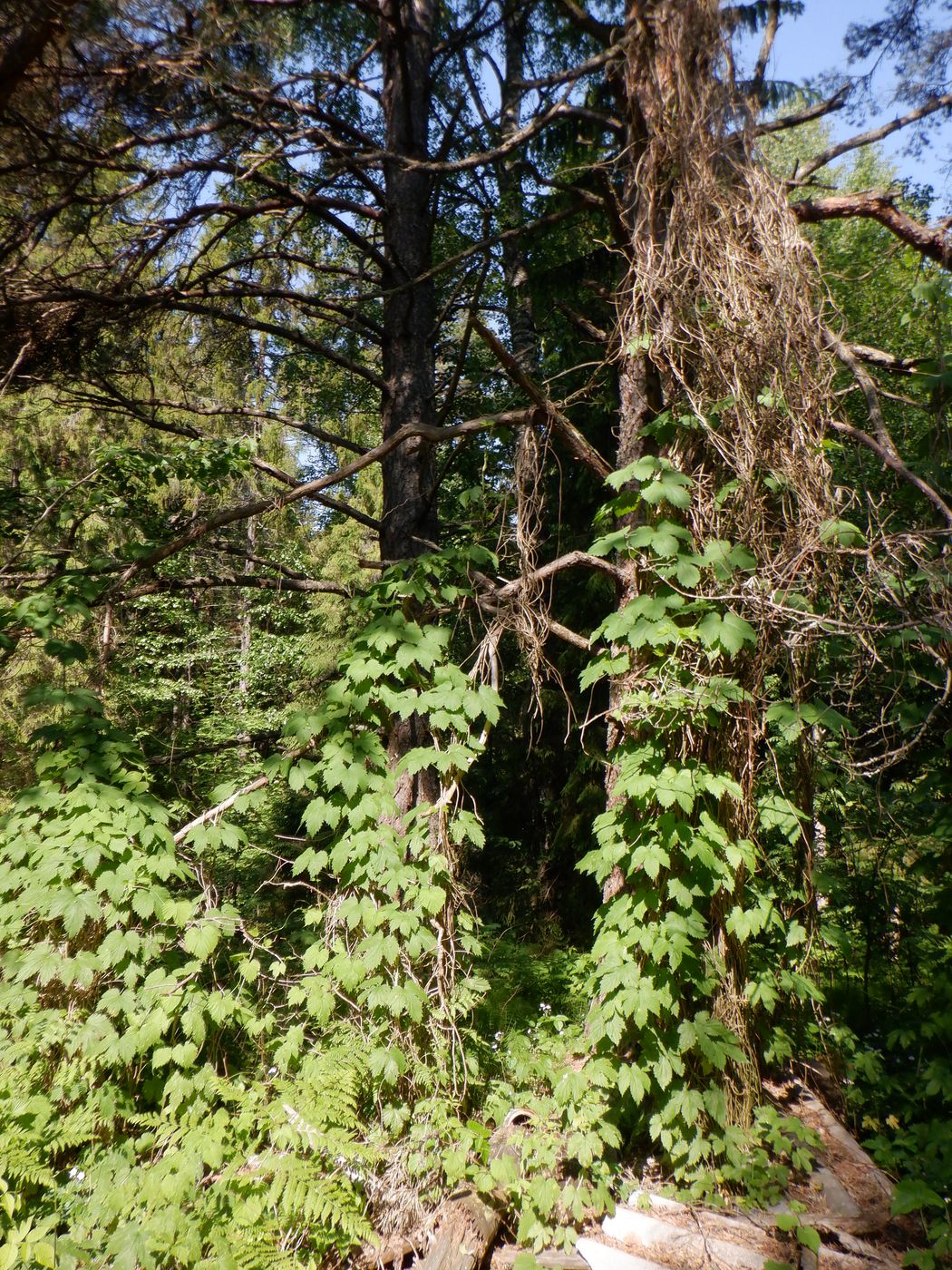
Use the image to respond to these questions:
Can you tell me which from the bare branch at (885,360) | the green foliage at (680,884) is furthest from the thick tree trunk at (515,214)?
the green foliage at (680,884)

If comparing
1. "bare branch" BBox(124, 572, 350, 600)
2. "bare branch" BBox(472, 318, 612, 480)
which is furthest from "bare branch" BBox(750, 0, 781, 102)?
"bare branch" BBox(124, 572, 350, 600)

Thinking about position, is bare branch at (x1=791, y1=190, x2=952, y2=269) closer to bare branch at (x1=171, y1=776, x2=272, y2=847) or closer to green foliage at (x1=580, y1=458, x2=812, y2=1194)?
green foliage at (x1=580, y1=458, x2=812, y2=1194)

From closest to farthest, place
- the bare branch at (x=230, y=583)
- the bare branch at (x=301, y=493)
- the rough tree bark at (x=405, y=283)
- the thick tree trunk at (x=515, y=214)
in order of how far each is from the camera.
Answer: the bare branch at (x=301, y=493), the bare branch at (x=230, y=583), the rough tree bark at (x=405, y=283), the thick tree trunk at (x=515, y=214)

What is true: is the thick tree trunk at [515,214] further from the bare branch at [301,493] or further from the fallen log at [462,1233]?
the fallen log at [462,1233]

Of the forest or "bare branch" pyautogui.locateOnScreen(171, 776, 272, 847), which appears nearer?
the forest

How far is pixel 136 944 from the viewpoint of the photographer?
3.21m

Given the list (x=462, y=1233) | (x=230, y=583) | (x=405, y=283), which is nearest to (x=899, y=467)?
(x=405, y=283)

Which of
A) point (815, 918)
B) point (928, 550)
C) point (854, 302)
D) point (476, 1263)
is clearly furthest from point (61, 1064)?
point (854, 302)

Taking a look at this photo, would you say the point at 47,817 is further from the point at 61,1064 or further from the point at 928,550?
the point at 928,550

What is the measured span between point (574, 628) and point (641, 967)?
4.02 meters

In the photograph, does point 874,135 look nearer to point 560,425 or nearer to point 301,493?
point 560,425

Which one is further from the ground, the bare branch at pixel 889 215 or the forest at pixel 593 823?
the bare branch at pixel 889 215

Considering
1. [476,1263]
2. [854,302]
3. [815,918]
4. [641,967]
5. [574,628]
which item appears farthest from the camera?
[854,302]

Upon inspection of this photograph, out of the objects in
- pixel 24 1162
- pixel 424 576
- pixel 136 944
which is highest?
pixel 424 576
